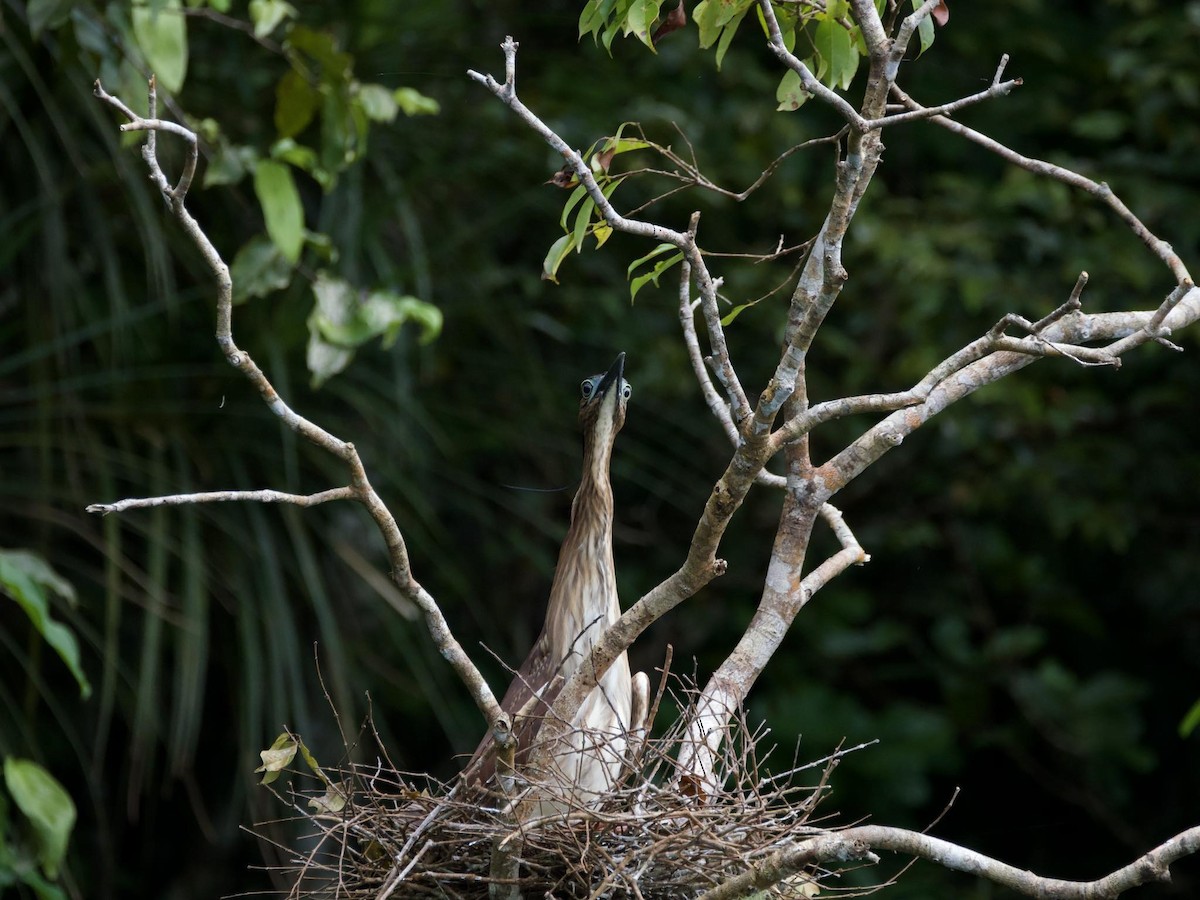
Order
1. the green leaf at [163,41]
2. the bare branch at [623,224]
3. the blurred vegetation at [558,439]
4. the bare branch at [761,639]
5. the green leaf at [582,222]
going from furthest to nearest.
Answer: the blurred vegetation at [558,439] → the green leaf at [163,41] → the bare branch at [761,639] → the green leaf at [582,222] → the bare branch at [623,224]

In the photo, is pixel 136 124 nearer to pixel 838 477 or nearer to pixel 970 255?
pixel 838 477

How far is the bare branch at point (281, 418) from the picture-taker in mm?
1923

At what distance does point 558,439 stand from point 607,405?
1.91 metres

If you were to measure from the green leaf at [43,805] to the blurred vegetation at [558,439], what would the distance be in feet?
3.85

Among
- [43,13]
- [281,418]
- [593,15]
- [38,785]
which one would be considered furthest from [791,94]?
[38,785]

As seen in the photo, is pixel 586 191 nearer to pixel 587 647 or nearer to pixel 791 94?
pixel 791 94

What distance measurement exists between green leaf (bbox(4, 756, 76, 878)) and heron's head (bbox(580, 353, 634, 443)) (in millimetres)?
1465

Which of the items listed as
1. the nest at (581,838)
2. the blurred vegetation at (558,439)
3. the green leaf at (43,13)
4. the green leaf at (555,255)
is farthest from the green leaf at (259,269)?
the nest at (581,838)

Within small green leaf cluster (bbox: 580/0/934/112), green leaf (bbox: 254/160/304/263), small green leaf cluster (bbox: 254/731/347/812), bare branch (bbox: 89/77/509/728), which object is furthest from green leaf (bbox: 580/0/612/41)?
small green leaf cluster (bbox: 254/731/347/812)

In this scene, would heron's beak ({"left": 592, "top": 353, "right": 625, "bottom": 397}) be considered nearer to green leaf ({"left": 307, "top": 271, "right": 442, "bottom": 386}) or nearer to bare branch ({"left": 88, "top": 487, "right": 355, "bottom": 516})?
green leaf ({"left": 307, "top": 271, "right": 442, "bottom": 386})

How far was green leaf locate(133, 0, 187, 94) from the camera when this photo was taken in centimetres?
295

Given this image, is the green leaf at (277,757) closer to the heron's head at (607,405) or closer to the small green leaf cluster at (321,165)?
the small green leaf cluster at (321,165)

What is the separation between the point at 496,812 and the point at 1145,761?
4.33m

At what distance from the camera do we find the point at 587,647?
308 centimetres
